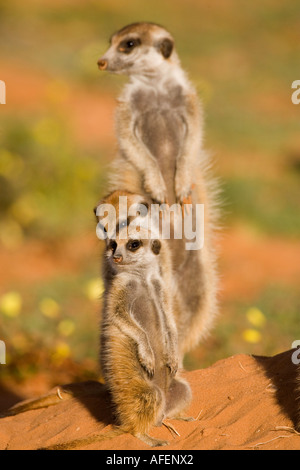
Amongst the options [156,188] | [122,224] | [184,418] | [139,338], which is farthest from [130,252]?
[156,188]

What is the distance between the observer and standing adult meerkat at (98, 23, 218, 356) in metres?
5.93

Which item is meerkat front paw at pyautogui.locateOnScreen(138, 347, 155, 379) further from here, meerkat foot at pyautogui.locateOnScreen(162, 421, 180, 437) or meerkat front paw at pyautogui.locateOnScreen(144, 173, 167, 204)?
meerkat front paw at pyautogui.locateOnScreen(144, 173, 167, 204)

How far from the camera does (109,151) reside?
16.4m

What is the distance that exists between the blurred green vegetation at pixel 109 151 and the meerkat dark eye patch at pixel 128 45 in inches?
31.0

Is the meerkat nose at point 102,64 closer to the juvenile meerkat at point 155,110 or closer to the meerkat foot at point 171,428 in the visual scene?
the juvenile meerkat at point 155,110

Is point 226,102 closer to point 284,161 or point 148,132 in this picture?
point 284,161

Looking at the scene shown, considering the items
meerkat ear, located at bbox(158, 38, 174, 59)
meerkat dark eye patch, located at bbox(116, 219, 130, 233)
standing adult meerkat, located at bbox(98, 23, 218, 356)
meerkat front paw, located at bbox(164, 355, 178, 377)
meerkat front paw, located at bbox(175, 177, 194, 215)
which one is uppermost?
meerkat ear, located at bbox(158, 38, 174, 59)

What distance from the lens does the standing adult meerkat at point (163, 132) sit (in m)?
5.93

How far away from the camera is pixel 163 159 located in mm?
6051

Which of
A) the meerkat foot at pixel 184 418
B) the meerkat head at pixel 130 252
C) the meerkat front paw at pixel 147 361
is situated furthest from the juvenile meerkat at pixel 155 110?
the meerkat foot at pixel 184 418

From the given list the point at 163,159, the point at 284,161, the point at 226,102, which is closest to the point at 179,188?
the point at 163,159

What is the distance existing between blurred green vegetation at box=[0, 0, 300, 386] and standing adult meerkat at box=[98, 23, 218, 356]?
671mm

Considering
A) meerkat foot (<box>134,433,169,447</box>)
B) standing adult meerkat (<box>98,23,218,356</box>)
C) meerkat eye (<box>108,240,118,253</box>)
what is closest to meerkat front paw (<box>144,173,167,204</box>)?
standing adult meerkat (<box>98,23,218,356</box>)

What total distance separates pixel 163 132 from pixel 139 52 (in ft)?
2.17
